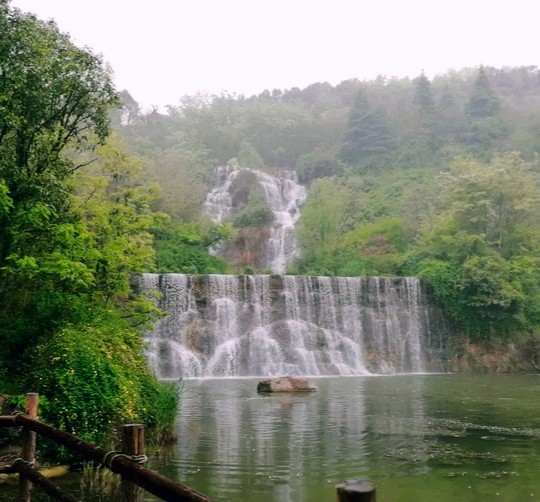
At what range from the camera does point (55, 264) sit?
10508 millimetres

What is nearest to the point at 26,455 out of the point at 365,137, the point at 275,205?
the point at 275,205

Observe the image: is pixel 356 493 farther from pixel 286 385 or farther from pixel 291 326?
pixel 291 326

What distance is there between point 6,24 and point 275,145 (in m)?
59.5

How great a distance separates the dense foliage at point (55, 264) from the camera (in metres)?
9.01

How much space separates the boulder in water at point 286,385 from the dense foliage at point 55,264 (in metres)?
6.58

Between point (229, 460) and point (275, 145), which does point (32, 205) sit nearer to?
point (229, 460)

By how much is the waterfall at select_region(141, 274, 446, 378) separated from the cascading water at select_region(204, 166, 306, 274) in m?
11.9

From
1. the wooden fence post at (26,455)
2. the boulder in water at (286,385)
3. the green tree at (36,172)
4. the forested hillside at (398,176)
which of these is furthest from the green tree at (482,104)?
the wooden fence post at (26,455)

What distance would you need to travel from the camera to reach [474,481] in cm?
835

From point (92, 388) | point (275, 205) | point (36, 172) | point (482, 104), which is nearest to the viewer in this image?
point (92, 388)

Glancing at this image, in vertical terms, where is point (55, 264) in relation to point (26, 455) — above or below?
above

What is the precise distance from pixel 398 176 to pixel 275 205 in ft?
48.3

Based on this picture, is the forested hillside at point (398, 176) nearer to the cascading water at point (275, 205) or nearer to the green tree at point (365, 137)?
the green tree at point (365, 137)

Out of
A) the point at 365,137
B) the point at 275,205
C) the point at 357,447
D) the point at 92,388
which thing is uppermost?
the point at 365,137
